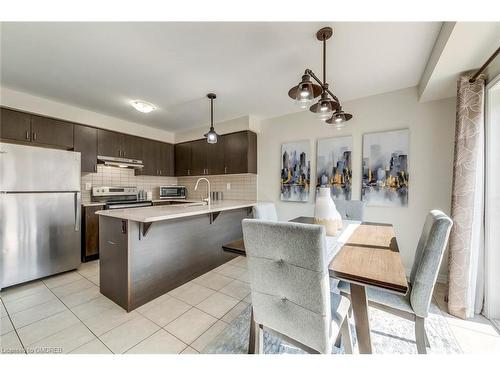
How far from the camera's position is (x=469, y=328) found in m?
1.59

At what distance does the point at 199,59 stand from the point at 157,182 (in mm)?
3276

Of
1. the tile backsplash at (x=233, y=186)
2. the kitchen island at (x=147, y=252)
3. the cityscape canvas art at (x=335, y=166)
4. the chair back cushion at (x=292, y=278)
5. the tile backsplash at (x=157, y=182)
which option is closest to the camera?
the chair back cushion at (x=292, y=278)

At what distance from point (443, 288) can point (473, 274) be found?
0.58 metres

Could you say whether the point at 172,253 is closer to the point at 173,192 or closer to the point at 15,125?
the point at 173,192

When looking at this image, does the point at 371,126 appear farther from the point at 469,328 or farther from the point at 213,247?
the point at 213,247

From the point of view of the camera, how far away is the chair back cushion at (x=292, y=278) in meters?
0.81

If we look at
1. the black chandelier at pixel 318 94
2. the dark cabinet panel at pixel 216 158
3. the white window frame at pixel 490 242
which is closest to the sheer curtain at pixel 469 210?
the white window frame at pixel 490 242

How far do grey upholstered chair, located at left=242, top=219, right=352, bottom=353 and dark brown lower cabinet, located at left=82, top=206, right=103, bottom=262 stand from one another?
3.21 meters

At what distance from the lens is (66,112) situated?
9.68ft

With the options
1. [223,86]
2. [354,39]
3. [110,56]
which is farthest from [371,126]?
[110,56]

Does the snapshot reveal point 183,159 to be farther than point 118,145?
Yes

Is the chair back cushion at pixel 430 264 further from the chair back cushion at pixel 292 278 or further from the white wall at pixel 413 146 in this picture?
the white wall at pixel 413 146

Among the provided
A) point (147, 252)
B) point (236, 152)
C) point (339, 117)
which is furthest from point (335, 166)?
point (147, 252)

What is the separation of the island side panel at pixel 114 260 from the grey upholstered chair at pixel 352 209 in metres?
2.39
